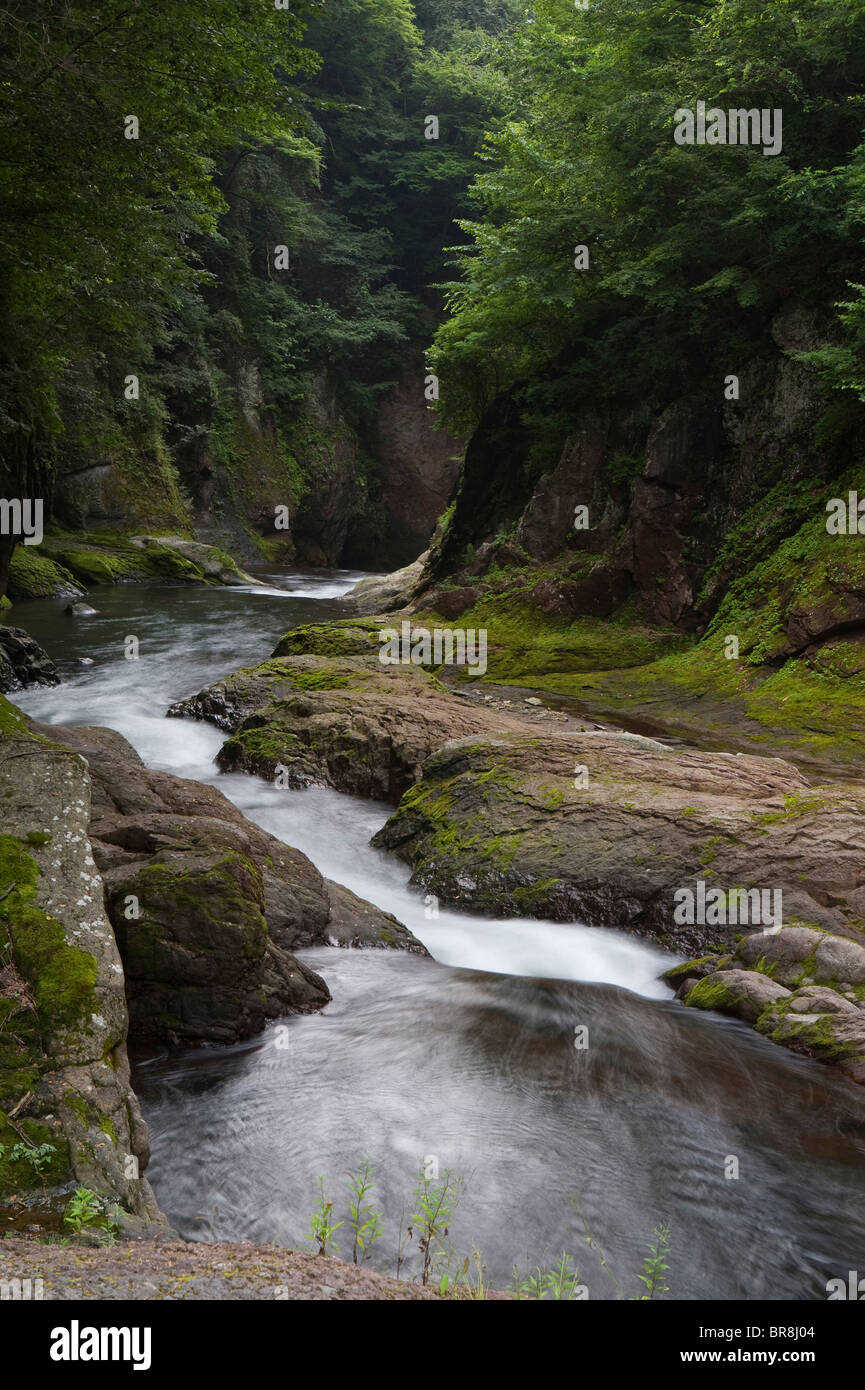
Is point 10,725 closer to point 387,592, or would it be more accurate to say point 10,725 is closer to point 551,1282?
point 551,1282

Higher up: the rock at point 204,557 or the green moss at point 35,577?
the rock at point 204,557

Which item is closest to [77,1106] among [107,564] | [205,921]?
[205,921]

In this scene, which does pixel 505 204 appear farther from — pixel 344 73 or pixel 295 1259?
pixel 344 73

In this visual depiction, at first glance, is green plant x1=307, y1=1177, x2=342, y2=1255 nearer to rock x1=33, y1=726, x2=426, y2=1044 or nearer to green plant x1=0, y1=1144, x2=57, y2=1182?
green plant x1=0, y1=1144, x2=57, y2=1182

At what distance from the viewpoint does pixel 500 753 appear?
8.85 meters

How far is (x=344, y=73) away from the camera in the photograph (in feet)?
139

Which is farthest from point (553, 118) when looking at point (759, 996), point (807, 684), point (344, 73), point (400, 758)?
point (344, 73)

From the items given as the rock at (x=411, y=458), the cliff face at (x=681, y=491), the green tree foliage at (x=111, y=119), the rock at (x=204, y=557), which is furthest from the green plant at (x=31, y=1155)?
the rock at (x=411, y=458)

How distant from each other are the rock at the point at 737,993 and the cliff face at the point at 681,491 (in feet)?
30.9

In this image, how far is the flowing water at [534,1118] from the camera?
401 centimetres

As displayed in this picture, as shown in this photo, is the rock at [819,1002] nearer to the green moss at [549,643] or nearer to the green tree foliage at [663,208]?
the green moss at [549,643]

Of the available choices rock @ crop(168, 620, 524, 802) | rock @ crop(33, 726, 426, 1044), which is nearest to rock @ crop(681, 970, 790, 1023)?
rock @ crop(33, 726, 426, 1044)

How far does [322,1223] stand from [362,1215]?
1.25ft

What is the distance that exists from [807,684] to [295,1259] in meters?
10.6
